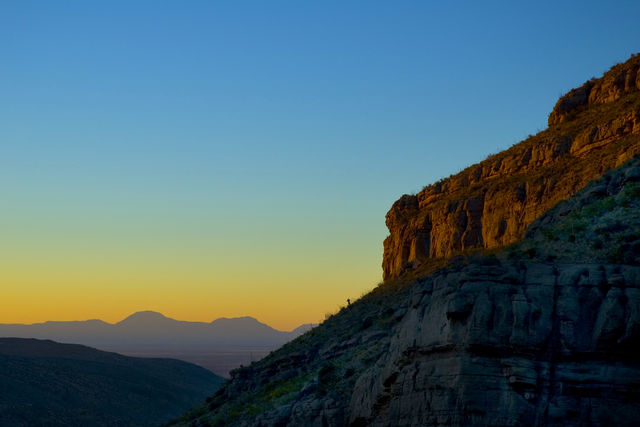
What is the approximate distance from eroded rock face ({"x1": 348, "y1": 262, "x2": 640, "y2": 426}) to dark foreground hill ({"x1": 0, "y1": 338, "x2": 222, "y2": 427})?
68.4 m

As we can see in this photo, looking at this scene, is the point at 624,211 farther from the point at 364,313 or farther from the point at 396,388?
the point at 364,313

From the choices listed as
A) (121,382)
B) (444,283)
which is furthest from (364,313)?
(121,382)

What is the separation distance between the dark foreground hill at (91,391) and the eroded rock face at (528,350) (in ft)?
224

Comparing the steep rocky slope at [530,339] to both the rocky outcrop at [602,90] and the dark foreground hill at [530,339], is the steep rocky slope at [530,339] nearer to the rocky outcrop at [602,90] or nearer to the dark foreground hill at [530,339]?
the dark foreground hill at [530,339]

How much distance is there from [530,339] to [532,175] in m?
29.5

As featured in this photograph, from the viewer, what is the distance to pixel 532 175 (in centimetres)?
4872

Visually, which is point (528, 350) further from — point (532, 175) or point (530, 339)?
point (532, 175)

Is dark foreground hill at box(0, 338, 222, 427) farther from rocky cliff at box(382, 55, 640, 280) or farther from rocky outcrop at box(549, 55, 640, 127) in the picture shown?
rocky outcrop at box(549, 55, 640, 127)

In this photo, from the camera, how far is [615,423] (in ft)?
62.9

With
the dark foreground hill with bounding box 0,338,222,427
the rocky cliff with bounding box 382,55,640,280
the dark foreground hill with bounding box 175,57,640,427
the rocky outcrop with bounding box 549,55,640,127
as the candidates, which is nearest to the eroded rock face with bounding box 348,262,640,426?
the dark foreground hill with bounding box 175,57,640,427

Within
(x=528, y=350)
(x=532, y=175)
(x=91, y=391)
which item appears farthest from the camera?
(x=91, y=391)

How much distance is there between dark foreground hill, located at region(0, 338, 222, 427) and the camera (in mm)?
86375

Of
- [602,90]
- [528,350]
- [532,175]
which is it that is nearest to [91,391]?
→ [532,175]

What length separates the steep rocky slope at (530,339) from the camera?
19.7 m
